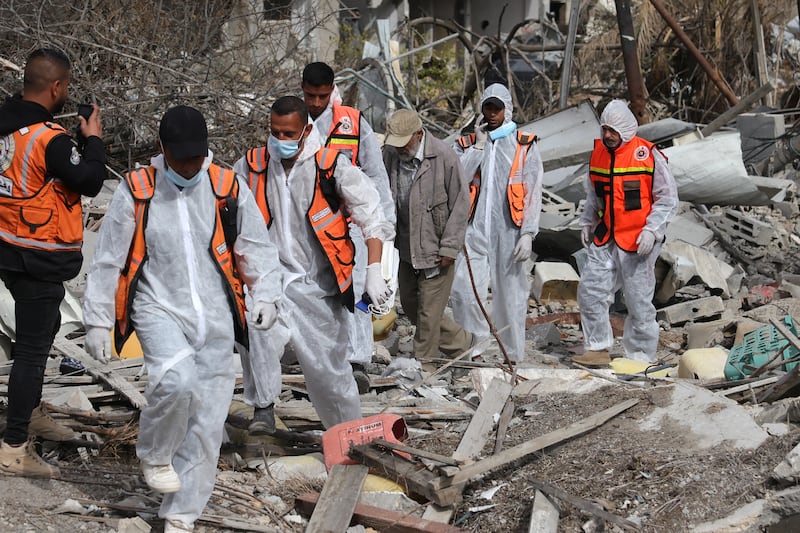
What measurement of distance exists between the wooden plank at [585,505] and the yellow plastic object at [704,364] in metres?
2.43

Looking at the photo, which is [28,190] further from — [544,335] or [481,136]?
[544,335]

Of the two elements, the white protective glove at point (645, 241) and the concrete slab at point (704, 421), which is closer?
the concrete slab at point (704, 421)

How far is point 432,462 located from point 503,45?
11763mm

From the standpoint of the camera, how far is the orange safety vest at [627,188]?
7.27 m

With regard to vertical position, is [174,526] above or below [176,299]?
below

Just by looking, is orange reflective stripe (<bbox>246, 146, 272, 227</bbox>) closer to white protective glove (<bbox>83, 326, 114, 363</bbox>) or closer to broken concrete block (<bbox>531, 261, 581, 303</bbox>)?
white protective glove (<bbox>83, 326, 114, 363</bbox>)

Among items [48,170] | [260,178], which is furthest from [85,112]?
[260,178]

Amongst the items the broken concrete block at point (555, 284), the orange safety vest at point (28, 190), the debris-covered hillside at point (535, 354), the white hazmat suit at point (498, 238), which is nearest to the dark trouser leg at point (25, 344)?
the orange safety vest at point (28, 190)

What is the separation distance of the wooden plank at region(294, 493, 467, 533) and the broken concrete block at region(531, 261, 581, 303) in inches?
236

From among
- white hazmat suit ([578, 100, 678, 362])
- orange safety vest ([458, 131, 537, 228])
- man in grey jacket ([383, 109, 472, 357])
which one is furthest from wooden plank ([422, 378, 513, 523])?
white hazmat suit ([578, 100, 678, 362])

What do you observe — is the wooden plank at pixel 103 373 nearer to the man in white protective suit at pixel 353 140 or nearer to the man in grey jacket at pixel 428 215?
the man in white protective suit at pixel 353 140

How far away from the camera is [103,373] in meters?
5.77

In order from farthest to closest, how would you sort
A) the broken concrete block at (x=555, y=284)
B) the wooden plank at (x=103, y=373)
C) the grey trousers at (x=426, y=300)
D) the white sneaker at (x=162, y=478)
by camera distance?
1. the broken concrete block at (x=555, y=284)
2. the grey trousers at (x=426, y=300)
3. the wooden plank at (x=103, y=373)
4. the white sneaker at (x=162, y=478)

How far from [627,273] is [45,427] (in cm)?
437
